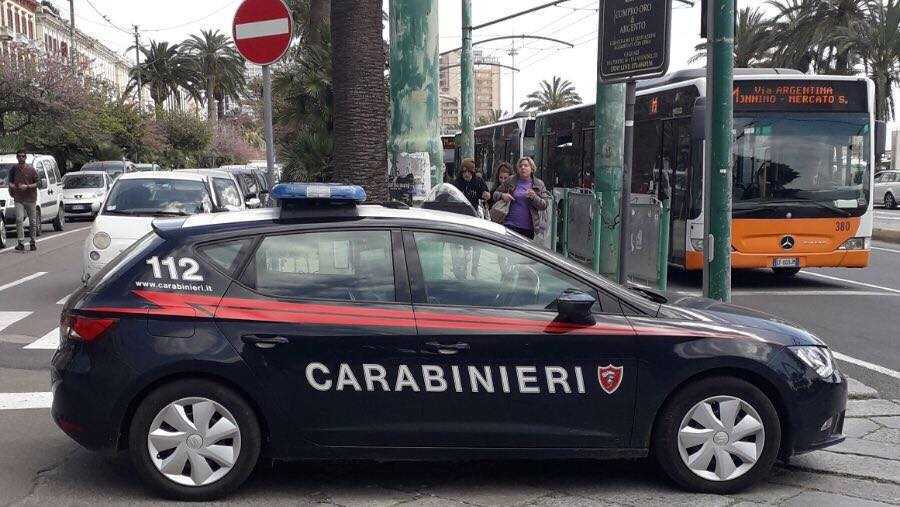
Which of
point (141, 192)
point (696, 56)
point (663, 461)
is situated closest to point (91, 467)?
point (663, 461)

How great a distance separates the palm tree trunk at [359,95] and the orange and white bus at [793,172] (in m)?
4.88

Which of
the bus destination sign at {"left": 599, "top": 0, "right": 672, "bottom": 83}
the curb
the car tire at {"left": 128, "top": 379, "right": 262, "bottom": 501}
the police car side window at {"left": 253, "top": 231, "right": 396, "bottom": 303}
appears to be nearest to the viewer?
A: the car tire at {"left": 128, "top": 379, "right": 262, "bottom": 501}

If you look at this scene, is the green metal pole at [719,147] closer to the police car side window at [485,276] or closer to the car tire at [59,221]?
the police car side window at [485,276]

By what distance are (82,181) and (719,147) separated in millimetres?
27562

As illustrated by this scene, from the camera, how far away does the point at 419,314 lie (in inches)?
188

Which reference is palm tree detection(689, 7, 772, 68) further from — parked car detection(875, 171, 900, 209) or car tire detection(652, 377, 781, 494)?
car tire detection(652, 377, 781, 494)

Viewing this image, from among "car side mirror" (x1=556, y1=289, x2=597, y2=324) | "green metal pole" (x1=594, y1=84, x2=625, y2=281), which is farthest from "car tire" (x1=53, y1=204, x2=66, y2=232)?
"car side mirror" (x1=556, y1=289, x2=597, y2=324)

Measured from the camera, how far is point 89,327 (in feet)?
15.4

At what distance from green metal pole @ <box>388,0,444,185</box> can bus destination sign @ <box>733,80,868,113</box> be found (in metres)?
5.14

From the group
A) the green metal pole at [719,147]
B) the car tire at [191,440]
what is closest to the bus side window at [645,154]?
the green metal pole at [719,147]

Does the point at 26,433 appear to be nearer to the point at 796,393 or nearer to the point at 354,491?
the point at 354,491

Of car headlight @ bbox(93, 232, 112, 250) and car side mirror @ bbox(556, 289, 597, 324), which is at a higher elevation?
car side mirror @ bbox(556, 289, 597, 324)

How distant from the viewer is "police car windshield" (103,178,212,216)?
39.8ft

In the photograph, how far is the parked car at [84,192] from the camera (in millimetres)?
30000
